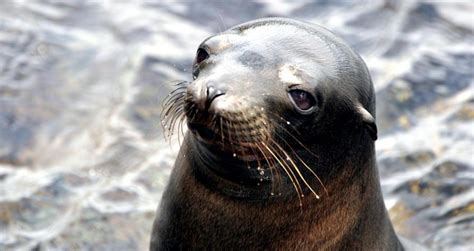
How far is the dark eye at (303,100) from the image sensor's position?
5738mm

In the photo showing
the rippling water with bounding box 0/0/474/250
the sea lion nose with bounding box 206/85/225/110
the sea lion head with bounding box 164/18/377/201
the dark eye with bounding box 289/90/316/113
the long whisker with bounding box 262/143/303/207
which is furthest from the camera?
the rippling water with bounding box 0/0/474/250

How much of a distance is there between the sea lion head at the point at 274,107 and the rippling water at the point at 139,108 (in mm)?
1314

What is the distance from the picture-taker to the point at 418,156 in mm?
9539

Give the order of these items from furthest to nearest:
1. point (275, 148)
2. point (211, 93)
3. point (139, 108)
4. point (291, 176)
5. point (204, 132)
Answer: point (139, 108), point (291, 176), point (275, 148), point (204, 132), point (211, 93)

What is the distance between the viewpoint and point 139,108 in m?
10.0

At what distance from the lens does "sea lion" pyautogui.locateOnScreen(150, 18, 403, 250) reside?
18.1 feet

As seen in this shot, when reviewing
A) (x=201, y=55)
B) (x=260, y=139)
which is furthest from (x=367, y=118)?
(x=201, y=55)

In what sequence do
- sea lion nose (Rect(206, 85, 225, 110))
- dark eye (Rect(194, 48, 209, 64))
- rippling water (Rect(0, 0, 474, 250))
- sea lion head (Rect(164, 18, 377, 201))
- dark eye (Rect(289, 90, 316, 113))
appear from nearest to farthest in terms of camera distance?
sea lion nose (Rect(206, 85, 225, 110)) < sea lion head (Rect(164, 18, 377, 201)) < dark eye (Rect(289, 90, 316, 113)) < dark eye (Rect(194, 48, 209, 64)) < rippling water (Rect(0, 0, 474, 250))

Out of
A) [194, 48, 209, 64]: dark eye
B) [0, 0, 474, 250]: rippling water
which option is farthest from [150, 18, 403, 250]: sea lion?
[0, 0, 474, 250]: rippling water

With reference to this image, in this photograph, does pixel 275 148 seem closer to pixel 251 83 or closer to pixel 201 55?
pixel 251 83

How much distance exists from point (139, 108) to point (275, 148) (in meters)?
4.44

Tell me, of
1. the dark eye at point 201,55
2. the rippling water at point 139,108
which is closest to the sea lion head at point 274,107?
the dark eye at point 201,55

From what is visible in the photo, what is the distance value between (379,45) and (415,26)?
1.90 ft

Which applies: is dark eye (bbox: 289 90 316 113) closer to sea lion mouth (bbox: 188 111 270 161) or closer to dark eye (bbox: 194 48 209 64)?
sea lion mouth (bbox: 188 111 270 161)
